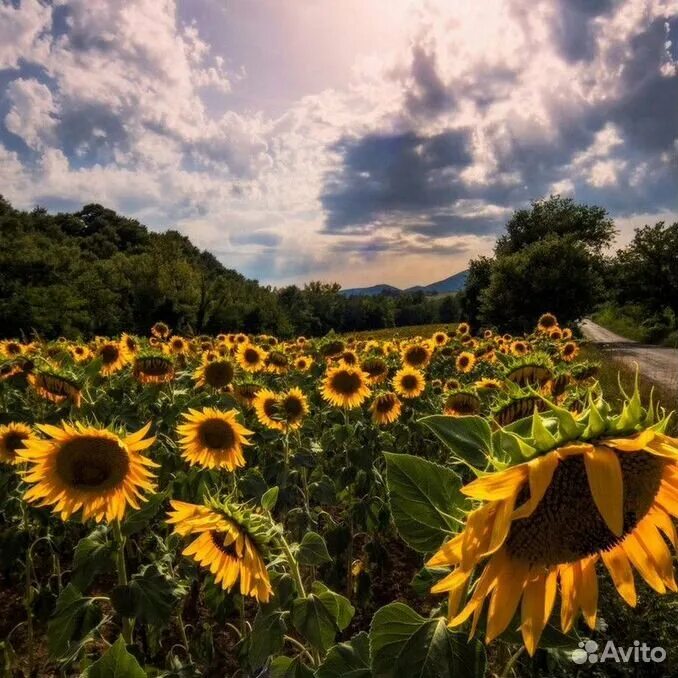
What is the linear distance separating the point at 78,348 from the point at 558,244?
3705 centimetres

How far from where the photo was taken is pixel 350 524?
4160 millimetres

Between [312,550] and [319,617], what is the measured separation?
0.99ft

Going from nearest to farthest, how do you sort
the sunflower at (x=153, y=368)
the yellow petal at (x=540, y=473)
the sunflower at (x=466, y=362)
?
the yellow petal at (x=540, y=473) < the sunflower at (x=153, y=368) < the sunflower at (x=466, y=362)

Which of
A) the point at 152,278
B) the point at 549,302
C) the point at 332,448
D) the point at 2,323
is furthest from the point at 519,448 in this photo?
the point at 152,278

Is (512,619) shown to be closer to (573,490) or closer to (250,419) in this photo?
(573,490)

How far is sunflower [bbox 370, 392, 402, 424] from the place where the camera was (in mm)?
4906

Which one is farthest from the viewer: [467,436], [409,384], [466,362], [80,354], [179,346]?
[179,346]

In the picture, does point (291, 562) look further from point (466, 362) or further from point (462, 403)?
point (466, 362)

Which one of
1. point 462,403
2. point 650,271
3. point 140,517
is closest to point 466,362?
point 462,403

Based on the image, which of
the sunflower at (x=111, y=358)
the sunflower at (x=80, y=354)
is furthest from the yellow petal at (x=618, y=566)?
the sunflower at (x=80, y=354)

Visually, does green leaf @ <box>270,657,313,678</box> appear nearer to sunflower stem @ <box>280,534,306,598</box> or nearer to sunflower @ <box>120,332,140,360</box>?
sunflower stem @ <box>280,534,306,598</box>

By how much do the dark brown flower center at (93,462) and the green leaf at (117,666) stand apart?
124 cm

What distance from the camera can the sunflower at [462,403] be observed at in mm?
Answer: 3316

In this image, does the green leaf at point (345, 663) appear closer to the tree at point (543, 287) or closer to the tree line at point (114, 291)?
the tree line at point (114, 291)
